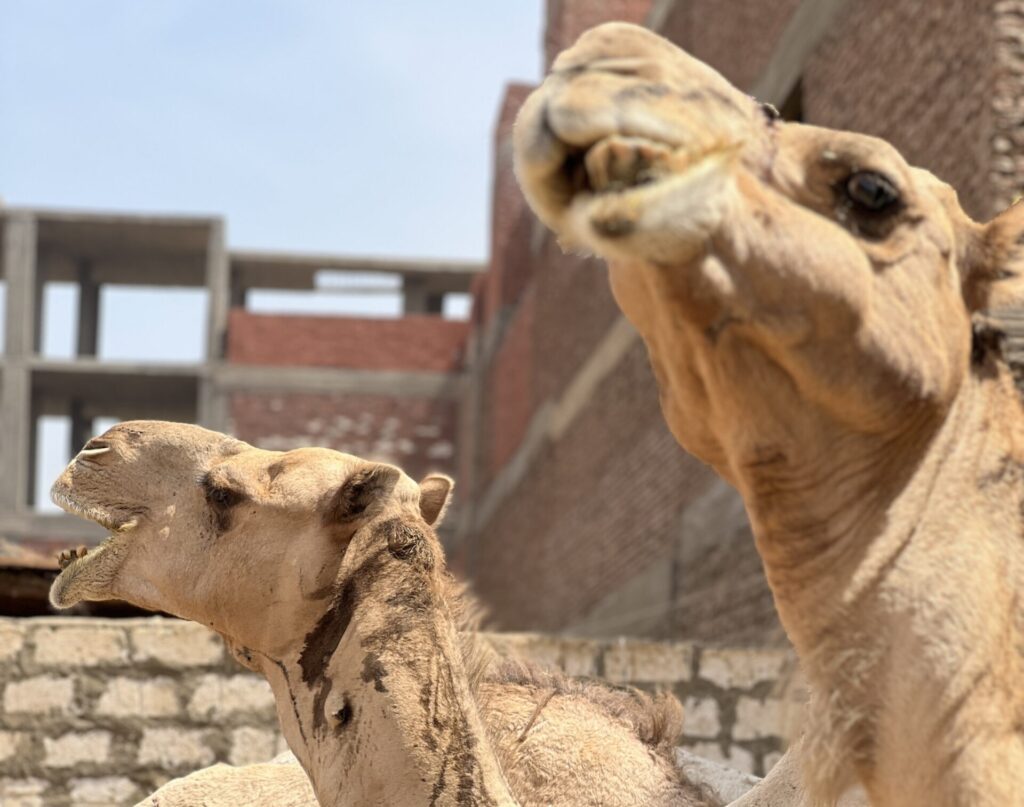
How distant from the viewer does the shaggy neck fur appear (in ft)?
5.84

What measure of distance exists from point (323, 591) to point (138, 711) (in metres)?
3.48

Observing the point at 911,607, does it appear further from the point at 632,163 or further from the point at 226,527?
the point at 226,527

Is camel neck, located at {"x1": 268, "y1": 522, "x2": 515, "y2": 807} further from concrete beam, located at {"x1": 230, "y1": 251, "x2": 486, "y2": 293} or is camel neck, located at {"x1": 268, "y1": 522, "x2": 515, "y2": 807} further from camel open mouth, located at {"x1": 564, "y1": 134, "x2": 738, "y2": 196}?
concrete beam, located at {"x1": 230, "y1": 251, "x2": 486, "y2": 293}

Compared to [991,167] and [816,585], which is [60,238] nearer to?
[991,167]

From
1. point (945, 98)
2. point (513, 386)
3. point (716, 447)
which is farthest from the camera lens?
point (513, 386)

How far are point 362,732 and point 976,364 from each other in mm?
1869

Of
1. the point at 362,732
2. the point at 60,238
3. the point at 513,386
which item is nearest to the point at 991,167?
the point at 362,732

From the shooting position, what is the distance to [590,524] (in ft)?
64.1

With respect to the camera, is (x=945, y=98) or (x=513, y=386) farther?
(x=513, y=386)

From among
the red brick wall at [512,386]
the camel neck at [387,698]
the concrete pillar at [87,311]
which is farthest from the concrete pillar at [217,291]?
the camel neck at [387,698]

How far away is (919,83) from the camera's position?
10.2m

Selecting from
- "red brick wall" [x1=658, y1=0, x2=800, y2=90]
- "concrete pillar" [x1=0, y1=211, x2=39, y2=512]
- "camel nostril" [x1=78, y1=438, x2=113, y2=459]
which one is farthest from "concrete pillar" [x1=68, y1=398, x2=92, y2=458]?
"camel nostril" [x1=78, y1=438, x2=113, y2=459]

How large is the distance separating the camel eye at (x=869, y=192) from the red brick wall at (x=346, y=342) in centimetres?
2807

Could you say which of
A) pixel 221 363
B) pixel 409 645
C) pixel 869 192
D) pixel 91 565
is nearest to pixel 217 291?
pixel 221 363
